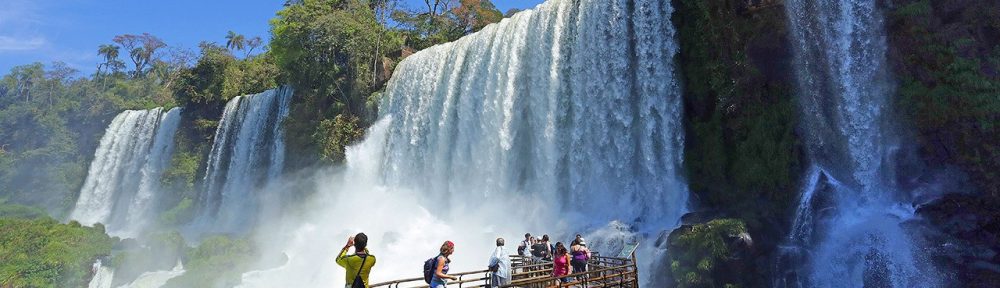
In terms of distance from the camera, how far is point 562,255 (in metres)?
9.41

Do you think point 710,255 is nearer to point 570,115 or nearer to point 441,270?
point 570,115

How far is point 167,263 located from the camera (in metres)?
27.5

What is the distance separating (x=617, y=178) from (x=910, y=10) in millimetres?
7902

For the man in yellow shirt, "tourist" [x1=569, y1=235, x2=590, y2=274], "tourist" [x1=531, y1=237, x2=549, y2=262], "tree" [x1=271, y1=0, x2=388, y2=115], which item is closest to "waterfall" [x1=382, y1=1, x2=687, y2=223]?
"tourist" [x1=531, y1=237, x2=549, y2=262]

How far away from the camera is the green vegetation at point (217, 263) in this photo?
23.0 m

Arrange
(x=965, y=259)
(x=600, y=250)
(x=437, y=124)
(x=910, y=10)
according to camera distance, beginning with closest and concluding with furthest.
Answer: (x=965, y=259) < (x=910, y=10) < (x=600, y=250) < (x=437, y=124)

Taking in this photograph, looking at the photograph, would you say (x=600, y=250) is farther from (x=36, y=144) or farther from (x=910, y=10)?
(x=36, y=144)

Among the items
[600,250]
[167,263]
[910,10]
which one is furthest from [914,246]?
[167,263]

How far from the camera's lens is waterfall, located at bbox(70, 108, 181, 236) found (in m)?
42.9

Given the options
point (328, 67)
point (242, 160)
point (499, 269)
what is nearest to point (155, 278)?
point (242, 160)

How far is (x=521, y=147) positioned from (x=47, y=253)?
18.7m

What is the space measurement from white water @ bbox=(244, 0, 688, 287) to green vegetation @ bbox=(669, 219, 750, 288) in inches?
56.6

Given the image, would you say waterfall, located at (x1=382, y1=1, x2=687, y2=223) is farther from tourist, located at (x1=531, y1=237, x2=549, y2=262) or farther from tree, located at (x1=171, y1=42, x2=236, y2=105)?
tree, located at (x1=171, y1=42, x2=236, y2=105)

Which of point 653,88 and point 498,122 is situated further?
point 498,122
